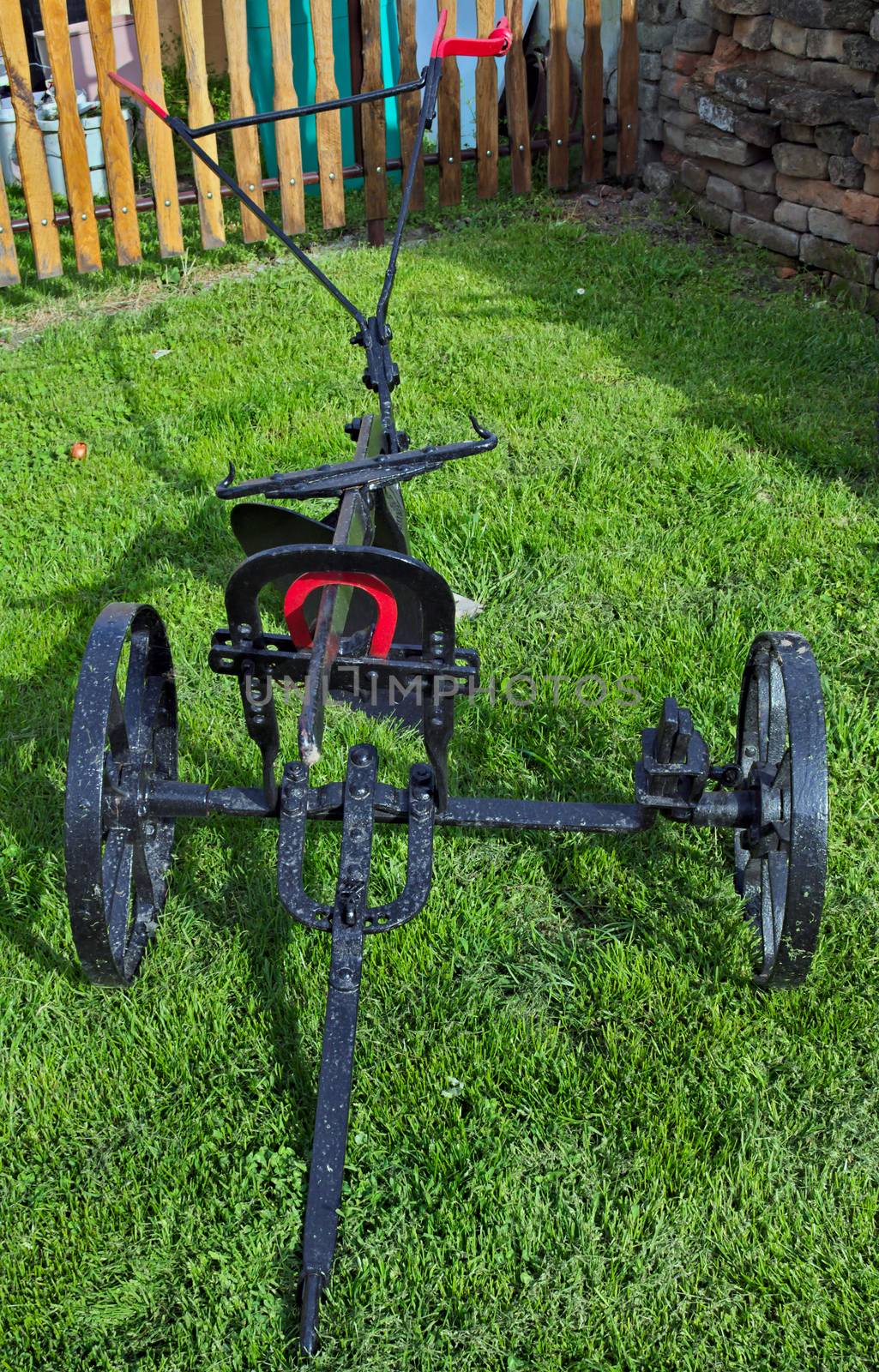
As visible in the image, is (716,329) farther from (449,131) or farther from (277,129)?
(277,129)

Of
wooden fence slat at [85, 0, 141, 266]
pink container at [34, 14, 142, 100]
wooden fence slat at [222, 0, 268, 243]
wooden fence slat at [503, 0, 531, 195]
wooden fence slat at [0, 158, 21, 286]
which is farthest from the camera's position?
pink container at [34, 14, 142, 100]

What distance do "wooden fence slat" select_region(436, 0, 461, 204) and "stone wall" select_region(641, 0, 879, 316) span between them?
47.2 inches

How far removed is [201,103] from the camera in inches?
228

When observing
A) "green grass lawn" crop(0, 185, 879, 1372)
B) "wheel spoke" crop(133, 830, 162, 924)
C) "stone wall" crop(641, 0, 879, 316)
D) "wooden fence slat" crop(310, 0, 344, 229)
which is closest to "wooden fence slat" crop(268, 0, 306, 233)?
"wooden fence slat" crop(310, 0, 344, 229)

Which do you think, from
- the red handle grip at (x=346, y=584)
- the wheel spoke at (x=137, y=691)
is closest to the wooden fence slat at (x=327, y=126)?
the wheel spoke at (x=137, y=691)

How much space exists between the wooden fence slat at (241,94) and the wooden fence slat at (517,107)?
1483 mm

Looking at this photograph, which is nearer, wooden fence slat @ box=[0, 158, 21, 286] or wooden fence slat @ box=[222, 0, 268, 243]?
wooden fence slat @ box=[0, 158, 21, 286]

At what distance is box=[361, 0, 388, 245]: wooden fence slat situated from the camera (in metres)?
5.93

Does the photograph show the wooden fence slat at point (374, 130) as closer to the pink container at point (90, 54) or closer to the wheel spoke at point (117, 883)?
the pink container at point (90, 54)

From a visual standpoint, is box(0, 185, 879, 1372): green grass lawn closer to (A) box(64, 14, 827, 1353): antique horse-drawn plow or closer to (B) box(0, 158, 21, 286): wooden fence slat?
(A) box(64, 14, 827, 1353): antique horse-drawn plow

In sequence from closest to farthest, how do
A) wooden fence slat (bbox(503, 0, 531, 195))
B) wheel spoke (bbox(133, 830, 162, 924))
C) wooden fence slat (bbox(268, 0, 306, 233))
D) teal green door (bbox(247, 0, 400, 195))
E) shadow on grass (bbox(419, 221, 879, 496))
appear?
wheel spoke (bbox(133, 830, 162, 924)) < shadow on grass (bbox(419, 221, 879, 496)) < wooden fence slat (bbox(268, 0, 306, 233)) < wooden fence slat (bbox(503, 0, 531, 195)) < teal green door (bbox(247, 0, 400, 195))

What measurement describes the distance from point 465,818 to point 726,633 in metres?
1.42

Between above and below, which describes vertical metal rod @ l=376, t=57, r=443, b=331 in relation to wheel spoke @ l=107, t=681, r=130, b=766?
above

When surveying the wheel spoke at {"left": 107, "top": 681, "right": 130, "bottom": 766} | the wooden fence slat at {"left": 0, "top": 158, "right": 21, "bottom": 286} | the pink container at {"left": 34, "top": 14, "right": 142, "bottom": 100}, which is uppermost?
the pink container at {"left": 34, "top": 14, "right": 142, "bottom": 100}
